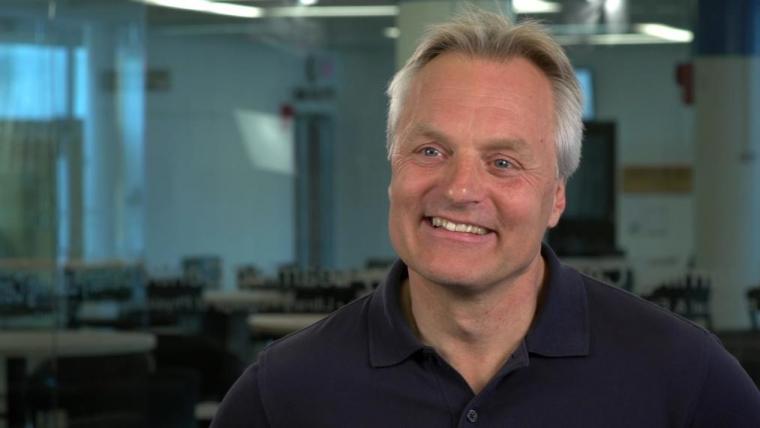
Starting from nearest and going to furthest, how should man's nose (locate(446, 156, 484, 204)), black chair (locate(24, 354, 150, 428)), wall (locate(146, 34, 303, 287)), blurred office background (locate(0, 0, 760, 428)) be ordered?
1. man's nose (locate(446, 156, 484, 204))
2. blurred office background (locate(0, 0, 760, 428))
3. black chair (locate(24, 354, 150, 428))
4. wall (locate(146, 34, 303, 287))

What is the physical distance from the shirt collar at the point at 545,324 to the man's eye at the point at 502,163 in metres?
0.19

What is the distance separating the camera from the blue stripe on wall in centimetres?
609

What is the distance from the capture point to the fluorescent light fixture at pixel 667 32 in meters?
6.40

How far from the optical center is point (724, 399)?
194 centimetres

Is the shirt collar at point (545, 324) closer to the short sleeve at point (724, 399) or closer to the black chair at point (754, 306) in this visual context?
the short sleeve at point (724, 399)

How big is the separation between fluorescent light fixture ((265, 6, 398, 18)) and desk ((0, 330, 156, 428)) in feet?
5.12

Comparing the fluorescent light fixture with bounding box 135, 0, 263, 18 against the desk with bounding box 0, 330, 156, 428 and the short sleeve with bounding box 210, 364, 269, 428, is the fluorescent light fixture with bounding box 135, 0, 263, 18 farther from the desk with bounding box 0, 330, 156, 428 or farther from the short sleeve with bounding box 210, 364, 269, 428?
the short sleeve with bounding box 210, 364, 269, 428

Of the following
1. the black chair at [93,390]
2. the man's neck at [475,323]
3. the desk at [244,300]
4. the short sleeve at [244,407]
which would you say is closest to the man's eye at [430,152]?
the man's neck at [475,323]

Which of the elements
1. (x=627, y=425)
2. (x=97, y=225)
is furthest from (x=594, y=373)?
(x=97, y=225)

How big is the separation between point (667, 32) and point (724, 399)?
465 centimetres

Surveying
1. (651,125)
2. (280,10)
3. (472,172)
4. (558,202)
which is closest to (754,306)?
(651,125)

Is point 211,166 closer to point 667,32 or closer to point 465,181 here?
point 667,32

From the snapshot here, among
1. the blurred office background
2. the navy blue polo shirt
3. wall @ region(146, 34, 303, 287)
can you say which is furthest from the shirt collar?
wall @ region(146, 34, 303, 287)

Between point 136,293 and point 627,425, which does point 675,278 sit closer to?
point 136,293
